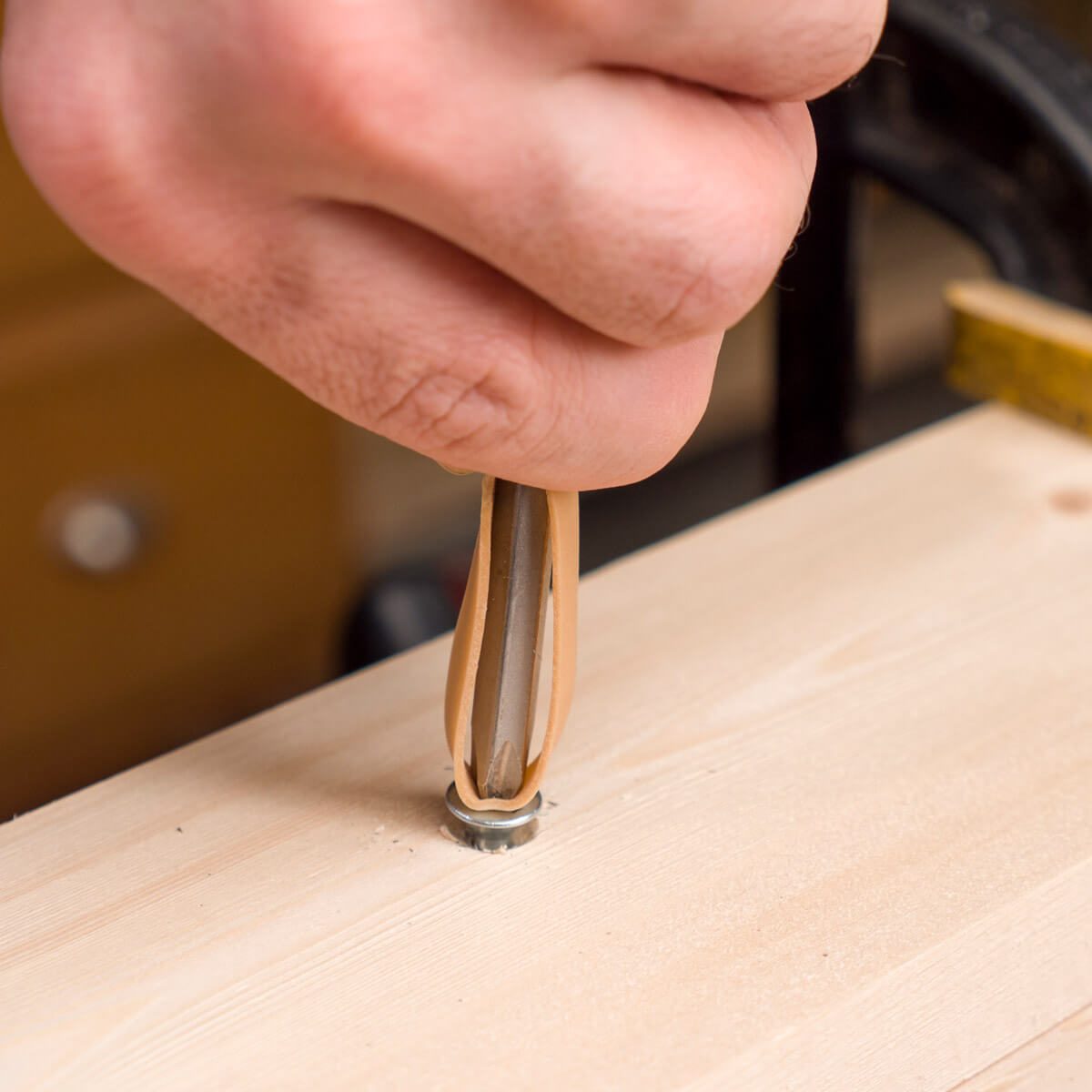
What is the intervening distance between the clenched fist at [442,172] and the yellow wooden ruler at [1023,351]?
0.37 meters

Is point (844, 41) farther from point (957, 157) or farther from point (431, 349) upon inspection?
point (957, 157)

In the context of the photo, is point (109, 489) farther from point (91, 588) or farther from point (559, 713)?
point (559, 713)

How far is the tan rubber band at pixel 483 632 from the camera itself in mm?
378

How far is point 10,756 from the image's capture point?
1.12 meters

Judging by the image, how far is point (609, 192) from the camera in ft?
0.88

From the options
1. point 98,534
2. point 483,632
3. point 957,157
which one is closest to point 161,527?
point 98,534

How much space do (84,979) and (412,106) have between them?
9.7 inches

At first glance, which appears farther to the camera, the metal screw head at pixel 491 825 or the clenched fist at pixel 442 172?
the metal screw head at pixel 491 825

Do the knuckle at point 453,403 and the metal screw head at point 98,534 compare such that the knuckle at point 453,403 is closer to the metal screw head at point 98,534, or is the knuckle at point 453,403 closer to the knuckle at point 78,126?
the knuckle at point 78,126

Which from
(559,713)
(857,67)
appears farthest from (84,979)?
(857,67)

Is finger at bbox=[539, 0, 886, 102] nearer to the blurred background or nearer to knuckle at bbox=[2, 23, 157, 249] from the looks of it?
knuckle at bbox=[2, 23, 157, 249]

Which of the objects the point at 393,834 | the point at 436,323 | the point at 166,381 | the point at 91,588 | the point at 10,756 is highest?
the point at 436,323

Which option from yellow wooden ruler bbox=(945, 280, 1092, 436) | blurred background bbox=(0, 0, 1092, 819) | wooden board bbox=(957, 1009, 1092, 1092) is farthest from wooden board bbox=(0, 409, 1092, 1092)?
blurred background bbox=(0, 0, 1092, 819)

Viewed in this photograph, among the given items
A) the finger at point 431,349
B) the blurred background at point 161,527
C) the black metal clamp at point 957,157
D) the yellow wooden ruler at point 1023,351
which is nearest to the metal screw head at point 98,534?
the blurred background at point 161,527
